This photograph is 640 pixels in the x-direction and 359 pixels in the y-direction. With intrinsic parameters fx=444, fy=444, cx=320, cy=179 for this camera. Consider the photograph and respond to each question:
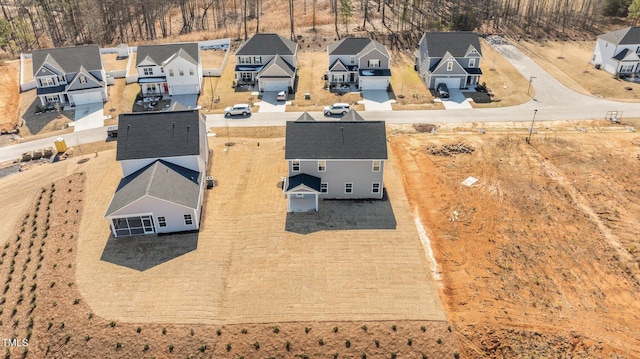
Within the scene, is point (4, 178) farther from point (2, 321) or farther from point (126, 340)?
point (126, 340)

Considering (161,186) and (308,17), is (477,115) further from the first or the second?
(308,17)

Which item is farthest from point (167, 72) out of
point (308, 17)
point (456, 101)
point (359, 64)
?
point (456, 101)

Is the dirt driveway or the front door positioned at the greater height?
the front door

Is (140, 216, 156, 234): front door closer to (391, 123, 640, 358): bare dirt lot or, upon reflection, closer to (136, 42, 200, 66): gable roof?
(391, 123, 640, 358): bare dirt lot

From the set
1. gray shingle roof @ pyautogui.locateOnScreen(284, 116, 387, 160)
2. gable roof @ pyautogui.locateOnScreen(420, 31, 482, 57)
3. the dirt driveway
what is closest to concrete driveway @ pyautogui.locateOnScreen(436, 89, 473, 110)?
gable roof @ pyautogui.locateOnScreen(420, 31, 482, 57)

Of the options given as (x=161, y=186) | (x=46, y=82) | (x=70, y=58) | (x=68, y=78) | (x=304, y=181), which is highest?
(x=70, y=58)
